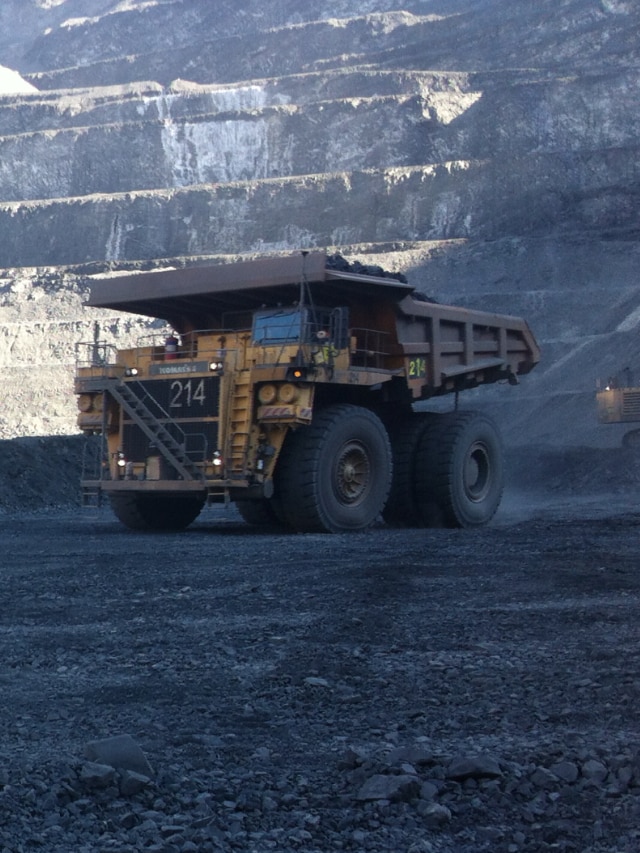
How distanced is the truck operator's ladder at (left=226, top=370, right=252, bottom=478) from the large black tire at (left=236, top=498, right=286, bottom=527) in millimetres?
1766

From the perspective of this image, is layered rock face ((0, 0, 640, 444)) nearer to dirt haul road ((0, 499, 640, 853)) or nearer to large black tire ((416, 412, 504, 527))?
large black tire ((416, 412, 504, 527))

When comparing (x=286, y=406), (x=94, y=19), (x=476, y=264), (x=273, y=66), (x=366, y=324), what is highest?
(x=94, y=19)

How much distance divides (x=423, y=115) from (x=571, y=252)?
25299mm

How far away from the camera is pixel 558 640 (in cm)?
699

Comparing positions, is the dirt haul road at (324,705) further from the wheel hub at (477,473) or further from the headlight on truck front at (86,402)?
the wheel hub at (477,473)

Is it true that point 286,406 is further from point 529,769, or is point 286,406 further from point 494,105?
point 494,105

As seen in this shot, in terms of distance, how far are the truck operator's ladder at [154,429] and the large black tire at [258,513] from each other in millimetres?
1710

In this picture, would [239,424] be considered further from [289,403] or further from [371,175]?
[371,175]

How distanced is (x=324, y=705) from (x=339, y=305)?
8788 millimetres

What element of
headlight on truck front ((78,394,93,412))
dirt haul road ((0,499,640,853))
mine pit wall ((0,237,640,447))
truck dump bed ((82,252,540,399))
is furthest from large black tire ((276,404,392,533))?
mine pit wall ((0,237,640,447))

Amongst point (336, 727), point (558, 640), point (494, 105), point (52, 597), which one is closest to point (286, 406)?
point (52, 597)

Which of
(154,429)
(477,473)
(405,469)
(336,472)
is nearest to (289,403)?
(336,472)

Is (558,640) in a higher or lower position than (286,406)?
lower

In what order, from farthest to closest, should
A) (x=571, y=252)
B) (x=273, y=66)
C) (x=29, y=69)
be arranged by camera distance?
(x=29, y=69), (x=273, y=66), (x=571, y=252)
